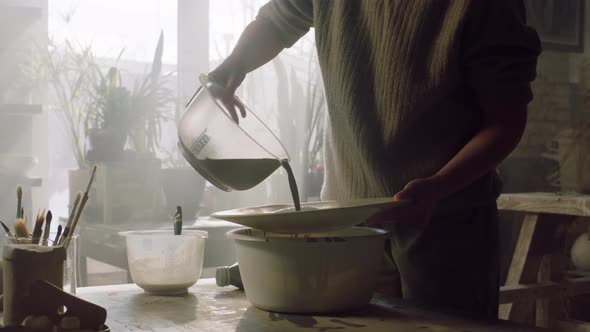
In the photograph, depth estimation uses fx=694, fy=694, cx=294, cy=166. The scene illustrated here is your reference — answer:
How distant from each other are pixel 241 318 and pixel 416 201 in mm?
328

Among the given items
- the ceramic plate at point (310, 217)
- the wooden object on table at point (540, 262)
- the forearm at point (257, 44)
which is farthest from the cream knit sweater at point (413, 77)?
the wooden object on table at point (540, 262)

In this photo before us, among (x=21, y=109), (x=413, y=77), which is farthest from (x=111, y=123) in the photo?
(x=413, y=77)

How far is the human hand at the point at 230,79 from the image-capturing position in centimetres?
130

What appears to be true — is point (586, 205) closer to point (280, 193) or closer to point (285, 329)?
point (280, 193)

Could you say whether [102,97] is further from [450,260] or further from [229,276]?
[450,260]

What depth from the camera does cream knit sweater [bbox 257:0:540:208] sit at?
1.18m

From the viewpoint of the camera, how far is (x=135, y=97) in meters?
2.39

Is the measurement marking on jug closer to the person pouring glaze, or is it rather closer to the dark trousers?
the person pouring glaze

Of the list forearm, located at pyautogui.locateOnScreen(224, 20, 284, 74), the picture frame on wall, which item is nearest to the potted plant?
forearm, located at pyautogui.locateOnScreen(224, 20, 284, 74)

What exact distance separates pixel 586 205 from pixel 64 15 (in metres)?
1.81

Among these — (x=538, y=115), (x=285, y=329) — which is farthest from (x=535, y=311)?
(x=285, y=329)

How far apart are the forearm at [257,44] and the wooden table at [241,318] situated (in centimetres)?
52

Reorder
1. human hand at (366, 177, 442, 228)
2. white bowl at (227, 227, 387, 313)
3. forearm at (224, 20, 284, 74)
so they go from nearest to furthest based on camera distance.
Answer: white bowl at (227, 227, 387, 313)
human hand at (366, 177, 442, 228)
forearm at (224, 20, 284, 74)

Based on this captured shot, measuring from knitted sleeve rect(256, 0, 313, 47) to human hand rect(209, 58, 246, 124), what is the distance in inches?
5.9
